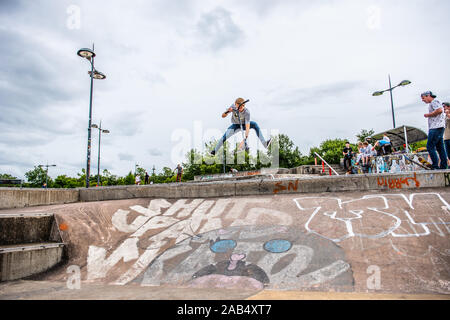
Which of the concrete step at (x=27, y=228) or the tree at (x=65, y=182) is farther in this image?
the tree at (x=65, y=182)

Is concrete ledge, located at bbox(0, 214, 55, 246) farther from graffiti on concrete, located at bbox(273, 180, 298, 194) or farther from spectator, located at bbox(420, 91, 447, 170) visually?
spectator, located at bbox(420, 91, 447, 170)

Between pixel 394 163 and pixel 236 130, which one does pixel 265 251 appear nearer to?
pixel 236 130

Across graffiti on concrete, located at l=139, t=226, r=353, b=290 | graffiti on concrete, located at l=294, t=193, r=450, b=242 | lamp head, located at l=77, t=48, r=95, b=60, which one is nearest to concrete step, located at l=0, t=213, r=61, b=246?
graffiti on concrete, located at l=139, t=226, r=353, b=290

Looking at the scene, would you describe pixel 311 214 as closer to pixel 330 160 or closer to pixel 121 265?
pixel 121 265

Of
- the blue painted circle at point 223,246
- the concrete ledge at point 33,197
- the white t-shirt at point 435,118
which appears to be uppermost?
the white t-shirt at point 435,118

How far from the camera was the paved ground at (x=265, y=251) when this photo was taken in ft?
12.8

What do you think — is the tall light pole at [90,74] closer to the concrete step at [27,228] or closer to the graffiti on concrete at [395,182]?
the concrete step at [27,228]

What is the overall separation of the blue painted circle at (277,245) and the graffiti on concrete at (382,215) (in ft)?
2.18

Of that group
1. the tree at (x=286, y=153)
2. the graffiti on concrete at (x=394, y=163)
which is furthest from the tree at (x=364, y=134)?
the graffiti on concrete at (x=394, y=163)

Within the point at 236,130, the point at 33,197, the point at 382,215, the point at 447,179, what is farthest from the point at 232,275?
the point at 33,197

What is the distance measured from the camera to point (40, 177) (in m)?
78.8

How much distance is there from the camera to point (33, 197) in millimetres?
10031

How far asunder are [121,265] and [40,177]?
90224 mm
